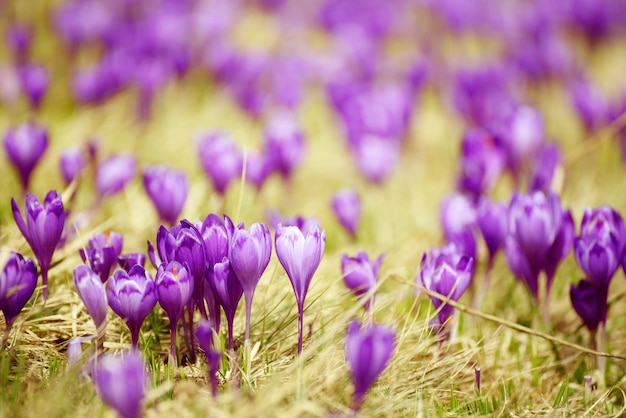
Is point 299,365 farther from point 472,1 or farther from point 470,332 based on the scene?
point 472,1

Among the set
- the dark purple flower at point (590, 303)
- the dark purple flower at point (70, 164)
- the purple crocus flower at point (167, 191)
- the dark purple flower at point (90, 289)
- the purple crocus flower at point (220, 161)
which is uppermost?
the dark purple flower at point (70, 164)

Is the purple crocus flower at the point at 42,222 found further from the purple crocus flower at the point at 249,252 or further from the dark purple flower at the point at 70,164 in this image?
the dark purple flower at the point at 70,164

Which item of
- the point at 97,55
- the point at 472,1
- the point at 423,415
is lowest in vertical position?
the point at 423,415

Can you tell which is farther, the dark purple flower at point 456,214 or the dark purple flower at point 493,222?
the dark purple flower at point 456,214

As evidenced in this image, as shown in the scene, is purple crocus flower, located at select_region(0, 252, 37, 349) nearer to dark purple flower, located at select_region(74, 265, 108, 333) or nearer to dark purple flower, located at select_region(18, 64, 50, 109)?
dark purple flower, located at select_region(74, 265, 108, 333)

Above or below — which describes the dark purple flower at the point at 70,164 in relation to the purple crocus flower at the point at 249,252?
above

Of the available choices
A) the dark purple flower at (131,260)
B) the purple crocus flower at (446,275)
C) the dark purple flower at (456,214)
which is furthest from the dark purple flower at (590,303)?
the dark purple flower at (131,260)

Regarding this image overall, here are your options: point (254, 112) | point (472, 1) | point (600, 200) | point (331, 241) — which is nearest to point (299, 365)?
point (331, 241)
